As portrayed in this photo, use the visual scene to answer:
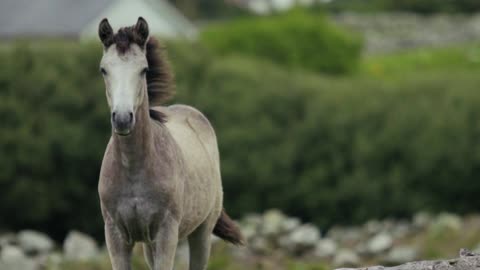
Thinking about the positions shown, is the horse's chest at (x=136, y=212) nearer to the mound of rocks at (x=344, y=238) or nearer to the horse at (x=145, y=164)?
the horse at (x=145, y=164)

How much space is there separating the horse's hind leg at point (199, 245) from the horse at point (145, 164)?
0.73ft

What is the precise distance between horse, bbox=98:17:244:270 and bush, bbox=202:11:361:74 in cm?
2252

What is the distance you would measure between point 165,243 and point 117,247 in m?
0.27

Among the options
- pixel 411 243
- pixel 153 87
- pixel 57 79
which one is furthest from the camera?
pixel 57 79

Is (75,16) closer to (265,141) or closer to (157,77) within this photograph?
(265,141)

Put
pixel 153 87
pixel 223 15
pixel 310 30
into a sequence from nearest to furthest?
pixel 153 87 < pixel 310 30 < pixel 223 15

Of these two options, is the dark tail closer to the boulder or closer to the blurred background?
the blurred background

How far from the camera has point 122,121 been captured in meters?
5.77

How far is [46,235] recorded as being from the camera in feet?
68.3

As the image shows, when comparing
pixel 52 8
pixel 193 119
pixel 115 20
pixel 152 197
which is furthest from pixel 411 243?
pixel 52 8

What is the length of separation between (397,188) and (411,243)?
2.53 m

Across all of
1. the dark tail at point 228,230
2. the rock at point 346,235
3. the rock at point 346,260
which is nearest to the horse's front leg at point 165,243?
the dark tail at point 228,230

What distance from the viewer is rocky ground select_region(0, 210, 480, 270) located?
14943 millimetres

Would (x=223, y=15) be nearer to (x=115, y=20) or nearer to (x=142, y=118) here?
(x=115, y=20)
